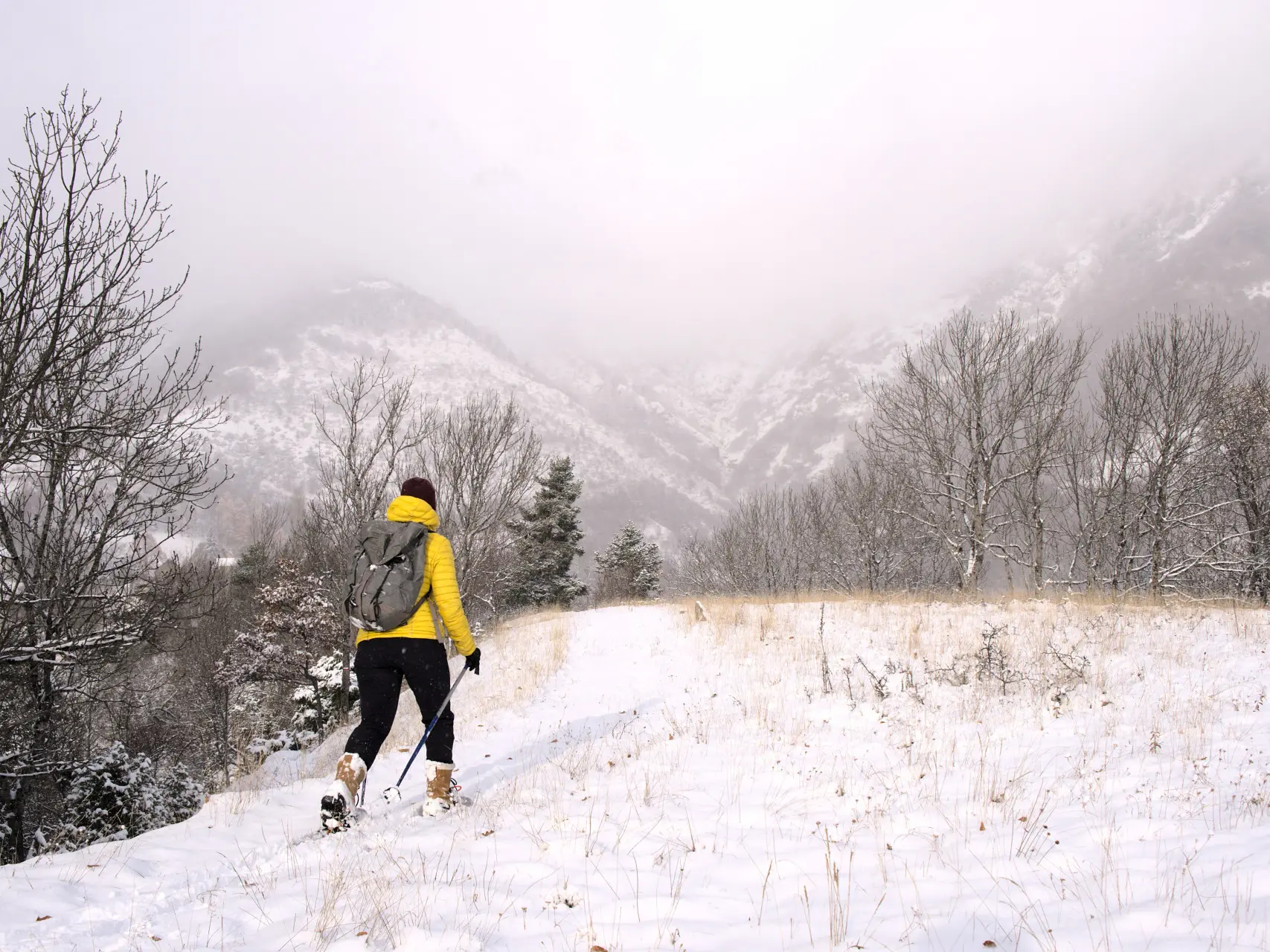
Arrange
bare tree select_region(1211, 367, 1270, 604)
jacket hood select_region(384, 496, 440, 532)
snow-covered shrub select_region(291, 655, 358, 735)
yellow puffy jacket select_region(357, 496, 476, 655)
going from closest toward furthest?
yellow puffy jacket select_region(357, 496, 476, 655) → jacket hood select_region(384, 496, 440, 532) → bare tree select_region(1211, 367, 1270, 604) → snow-covered shrub select_region(291, 655, 358, 735)

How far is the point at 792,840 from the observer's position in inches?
129

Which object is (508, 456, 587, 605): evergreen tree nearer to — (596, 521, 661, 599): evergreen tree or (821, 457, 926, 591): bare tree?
(596, 521, 661, 599): evergreen tree

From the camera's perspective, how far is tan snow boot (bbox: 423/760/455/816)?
161 inches

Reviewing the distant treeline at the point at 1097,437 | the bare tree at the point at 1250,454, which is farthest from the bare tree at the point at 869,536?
the bare tree at the point at 1250,454

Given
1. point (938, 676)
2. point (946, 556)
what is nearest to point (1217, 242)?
point (946, 556)

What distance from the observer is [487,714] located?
8.52 m

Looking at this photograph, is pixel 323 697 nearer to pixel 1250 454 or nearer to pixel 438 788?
pixel 438 788

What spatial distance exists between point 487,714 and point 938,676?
5.92 m

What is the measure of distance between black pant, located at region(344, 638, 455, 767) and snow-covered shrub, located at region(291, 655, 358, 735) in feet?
43.8

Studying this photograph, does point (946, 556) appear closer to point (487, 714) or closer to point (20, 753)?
point (487, 714)

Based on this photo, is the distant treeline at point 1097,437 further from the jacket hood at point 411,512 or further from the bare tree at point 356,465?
the jacket hood at point 411,512

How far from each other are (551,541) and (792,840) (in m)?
32.8

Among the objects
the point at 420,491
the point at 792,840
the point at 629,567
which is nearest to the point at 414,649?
the point at 420,491

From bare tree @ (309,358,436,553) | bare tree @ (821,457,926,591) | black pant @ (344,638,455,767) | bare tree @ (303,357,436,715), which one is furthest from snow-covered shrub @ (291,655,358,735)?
bare tree @ (821,457,926,591)
